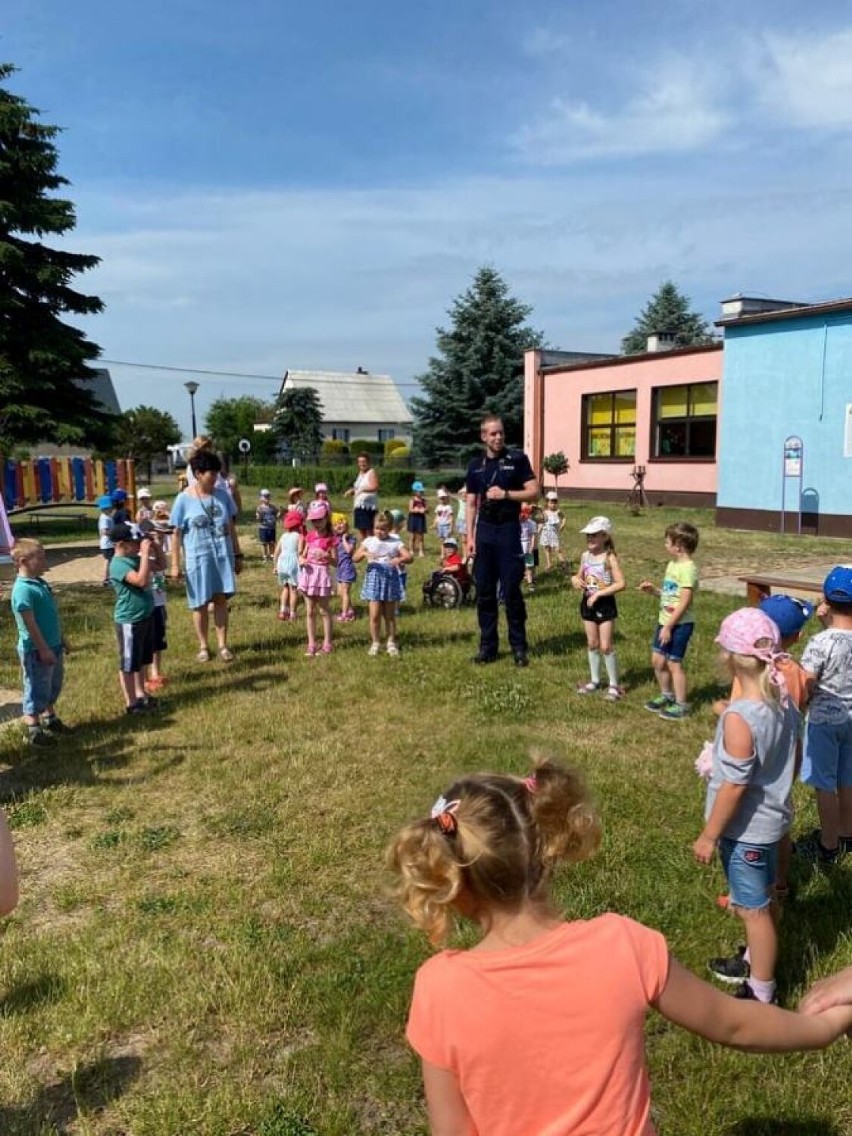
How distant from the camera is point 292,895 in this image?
3918 mm

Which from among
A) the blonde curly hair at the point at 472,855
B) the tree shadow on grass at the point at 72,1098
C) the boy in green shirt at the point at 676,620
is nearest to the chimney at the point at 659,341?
the boy in green shirt at the point at 676,620

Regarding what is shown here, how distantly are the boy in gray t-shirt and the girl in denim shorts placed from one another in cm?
105

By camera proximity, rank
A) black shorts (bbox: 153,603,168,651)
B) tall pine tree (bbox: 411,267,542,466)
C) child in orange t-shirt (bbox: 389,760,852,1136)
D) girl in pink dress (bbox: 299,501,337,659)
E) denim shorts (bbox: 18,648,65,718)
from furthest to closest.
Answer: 1. tall pine tree (bbox: 411,267,542,466)
2. girl in pink dress (bbox: 299,501,337,659)
3. black shorts (bbox: 153,603,168,651)
4. denim shorts (bbox: 18,648,65,718)
5. child in orange t-shirt (bbox: 389,760,852,1136)

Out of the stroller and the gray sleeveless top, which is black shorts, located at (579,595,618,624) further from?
the stroller

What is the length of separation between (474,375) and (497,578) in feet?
90.2

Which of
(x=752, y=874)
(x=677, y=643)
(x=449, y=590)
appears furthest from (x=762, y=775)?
(x=449, y=590)

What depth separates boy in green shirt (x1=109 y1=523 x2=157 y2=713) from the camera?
6.38 metres

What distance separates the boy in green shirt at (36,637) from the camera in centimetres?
565

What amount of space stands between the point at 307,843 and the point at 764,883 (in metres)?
2.31

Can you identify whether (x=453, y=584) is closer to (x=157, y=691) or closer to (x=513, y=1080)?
(x=157, y=691)

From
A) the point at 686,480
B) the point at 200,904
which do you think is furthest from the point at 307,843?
the point at 686,480

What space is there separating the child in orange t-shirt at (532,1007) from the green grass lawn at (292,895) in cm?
6

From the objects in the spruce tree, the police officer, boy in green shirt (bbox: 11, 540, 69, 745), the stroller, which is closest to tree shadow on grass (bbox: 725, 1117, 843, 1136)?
boy in green shirt (bbox: 11, 540, 69, 745)

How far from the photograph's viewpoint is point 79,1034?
9.80 ft
